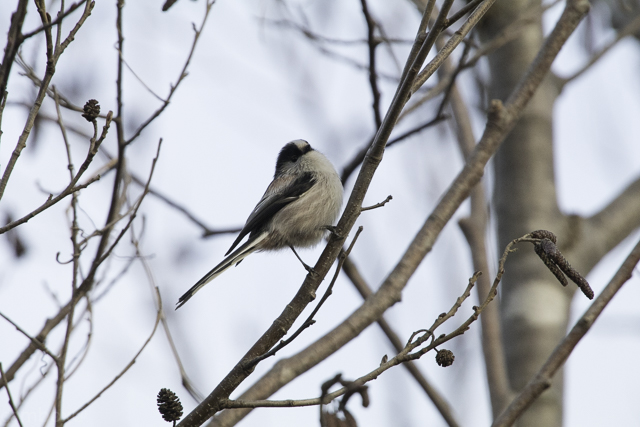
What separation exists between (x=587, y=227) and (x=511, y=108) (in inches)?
40.1

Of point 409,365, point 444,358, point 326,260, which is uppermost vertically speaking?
point 326,260

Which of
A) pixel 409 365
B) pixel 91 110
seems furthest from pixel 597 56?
pixel 91 110

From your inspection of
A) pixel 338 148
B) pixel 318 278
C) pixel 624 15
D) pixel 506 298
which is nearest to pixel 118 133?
pixel 318 278

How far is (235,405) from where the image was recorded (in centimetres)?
168

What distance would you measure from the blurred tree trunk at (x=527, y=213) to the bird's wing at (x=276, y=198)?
1125 mm

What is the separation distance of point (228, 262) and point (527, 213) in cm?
167

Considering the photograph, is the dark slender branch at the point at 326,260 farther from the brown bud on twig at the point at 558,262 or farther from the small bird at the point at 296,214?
the small bird at the point at 296,214

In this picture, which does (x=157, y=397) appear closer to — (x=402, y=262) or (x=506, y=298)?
(x=402, y=262)

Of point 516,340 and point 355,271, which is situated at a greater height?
point 355,271

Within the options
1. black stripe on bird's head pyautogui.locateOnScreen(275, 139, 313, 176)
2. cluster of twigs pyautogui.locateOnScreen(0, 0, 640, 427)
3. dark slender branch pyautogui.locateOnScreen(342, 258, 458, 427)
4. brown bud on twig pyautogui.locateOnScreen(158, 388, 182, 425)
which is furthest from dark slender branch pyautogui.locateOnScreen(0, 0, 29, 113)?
black stripe on bird's head pyautogui.locateOnScreen(275, 139, 313, 176)

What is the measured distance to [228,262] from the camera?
2725 millimetres

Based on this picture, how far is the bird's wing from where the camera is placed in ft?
10.7

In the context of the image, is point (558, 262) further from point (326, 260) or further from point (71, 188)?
point (71, 188)

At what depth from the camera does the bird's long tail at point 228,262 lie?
2.44 meters
